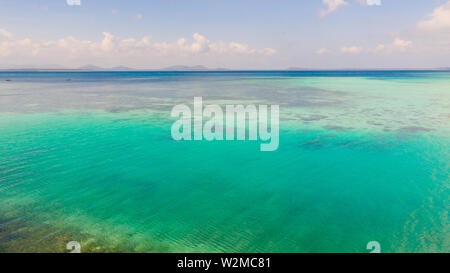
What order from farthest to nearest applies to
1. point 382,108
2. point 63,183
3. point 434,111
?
point 382,108 < point 434,111 < point 63,183

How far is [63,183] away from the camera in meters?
10.9

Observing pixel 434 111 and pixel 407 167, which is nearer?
pixel 407 167

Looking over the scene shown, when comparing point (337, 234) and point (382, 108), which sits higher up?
point (382, 108)

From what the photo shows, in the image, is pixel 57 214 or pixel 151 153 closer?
pixel 57 214

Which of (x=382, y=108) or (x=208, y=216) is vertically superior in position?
(x=382, y=108)

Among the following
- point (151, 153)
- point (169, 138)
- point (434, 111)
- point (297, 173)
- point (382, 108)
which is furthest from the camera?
point (382, 108)
